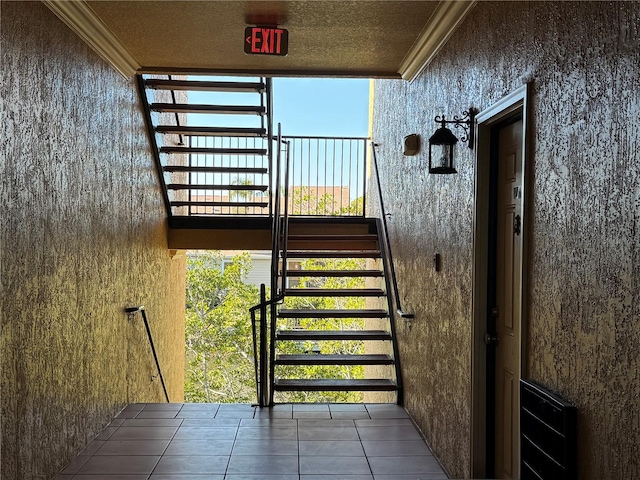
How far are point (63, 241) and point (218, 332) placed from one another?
928 centimetres

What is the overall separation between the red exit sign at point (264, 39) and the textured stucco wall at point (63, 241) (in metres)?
1.15

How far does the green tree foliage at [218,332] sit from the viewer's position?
1273cm

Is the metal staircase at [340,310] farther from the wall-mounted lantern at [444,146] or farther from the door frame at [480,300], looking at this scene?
the wall-mounted lantern at [444,146]

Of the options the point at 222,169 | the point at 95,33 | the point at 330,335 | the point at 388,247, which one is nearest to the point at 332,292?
the point at 330,335

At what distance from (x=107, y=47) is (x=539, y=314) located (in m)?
3.63

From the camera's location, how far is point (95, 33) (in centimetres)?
414

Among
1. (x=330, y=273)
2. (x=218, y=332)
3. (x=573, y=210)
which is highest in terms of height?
(x=573, y=210)

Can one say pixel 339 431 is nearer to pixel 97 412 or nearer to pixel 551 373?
pixel 97 412

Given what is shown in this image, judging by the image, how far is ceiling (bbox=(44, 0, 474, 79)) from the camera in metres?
3.61

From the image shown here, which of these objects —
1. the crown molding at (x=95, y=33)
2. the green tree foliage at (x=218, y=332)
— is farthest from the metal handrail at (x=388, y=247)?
the green tree foliage at (x=218, y=332)

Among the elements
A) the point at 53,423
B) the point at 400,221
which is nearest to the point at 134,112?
the point at 400,221

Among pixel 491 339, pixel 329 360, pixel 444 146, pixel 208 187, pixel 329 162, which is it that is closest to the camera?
pixel 491 339

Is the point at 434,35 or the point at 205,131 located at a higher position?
the point at 434,35

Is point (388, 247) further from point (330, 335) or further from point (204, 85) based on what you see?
point (204, 85)
